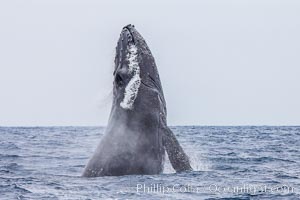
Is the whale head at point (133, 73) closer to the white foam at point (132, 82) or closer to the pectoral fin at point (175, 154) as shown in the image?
the white foam at point (132, 82)

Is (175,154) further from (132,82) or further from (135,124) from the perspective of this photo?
(132,82)

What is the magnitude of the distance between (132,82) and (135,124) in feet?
3.15

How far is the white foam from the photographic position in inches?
434

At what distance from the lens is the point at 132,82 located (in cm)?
1129

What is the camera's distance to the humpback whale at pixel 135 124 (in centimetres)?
→ 1029

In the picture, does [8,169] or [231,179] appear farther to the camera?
[8,169]

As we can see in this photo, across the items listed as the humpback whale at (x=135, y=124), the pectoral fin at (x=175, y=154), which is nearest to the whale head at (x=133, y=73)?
the humpback whale at (x=135, y=124)

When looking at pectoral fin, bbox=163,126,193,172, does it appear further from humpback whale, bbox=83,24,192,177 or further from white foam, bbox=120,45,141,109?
white foam, bbox=120,45,141,109

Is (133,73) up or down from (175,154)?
up

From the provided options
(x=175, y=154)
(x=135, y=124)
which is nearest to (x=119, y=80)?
(x=135, y=124)

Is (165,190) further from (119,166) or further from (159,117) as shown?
(159,117)

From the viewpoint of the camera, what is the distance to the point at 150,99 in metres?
11.2

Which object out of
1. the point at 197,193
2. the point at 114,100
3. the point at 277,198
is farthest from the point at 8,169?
the point at 277,198

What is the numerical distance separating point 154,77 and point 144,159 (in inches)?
75.8
